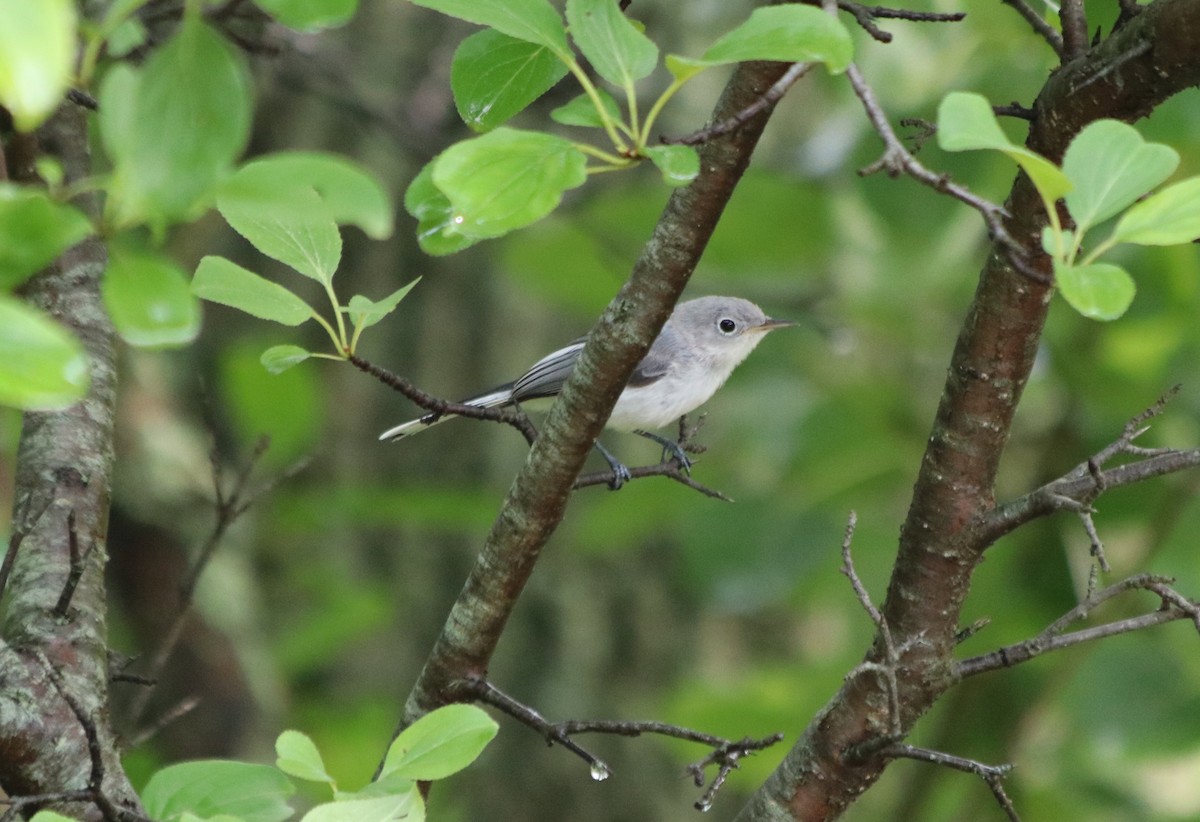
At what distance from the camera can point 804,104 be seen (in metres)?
5.95

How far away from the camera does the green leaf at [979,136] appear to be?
846 millimetres

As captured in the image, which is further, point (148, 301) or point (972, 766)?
point (972, 766)

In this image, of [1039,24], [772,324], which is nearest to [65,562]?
[1039,24]

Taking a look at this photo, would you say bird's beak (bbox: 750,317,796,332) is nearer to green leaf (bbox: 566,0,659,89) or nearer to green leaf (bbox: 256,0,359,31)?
green leaf (bbox: 566,0,659,89)

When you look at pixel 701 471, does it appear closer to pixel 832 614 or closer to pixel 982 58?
pixel 982 58

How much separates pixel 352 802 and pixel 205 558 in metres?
0.87

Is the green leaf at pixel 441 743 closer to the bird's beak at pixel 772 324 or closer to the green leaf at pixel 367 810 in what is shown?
the green leaf at pixel 367 810

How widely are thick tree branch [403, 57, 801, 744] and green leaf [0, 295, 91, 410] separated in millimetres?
769

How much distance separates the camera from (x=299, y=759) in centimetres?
112

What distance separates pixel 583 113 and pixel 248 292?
36 centimetres

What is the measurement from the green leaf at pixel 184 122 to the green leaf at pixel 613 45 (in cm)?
34

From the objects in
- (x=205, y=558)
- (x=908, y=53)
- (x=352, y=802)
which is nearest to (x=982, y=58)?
(x=908, y=53)

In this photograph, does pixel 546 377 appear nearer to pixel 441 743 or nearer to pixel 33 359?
pixel 441 743

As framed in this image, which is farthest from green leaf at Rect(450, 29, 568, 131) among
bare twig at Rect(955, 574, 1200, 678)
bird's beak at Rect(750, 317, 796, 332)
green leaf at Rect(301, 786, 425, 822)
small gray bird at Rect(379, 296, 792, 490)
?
bird's beak at Rect(750, 317, 796, 332)
